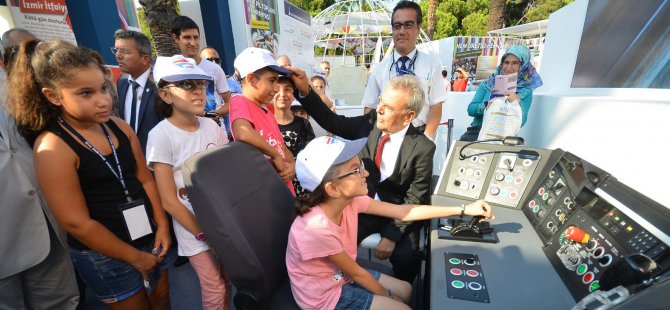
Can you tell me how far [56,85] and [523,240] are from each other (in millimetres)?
1905

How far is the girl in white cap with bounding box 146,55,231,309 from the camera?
142 centimetres

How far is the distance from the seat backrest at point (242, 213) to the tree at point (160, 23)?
362cm

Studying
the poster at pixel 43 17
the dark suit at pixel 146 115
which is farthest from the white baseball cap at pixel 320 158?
the poster at pixel 43 17

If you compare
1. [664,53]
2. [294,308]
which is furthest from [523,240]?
[664,53]

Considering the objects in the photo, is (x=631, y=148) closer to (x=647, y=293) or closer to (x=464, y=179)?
(x=464, y=179)

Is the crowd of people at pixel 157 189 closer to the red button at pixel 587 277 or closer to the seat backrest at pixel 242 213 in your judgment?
the seat backrest at pixel 242 213

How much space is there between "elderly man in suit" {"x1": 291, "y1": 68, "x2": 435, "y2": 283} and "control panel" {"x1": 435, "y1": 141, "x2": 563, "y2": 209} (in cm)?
18

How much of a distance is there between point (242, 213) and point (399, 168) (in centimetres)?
95

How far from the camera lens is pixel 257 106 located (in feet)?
5.93

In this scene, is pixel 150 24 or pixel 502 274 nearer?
pixel 502 274

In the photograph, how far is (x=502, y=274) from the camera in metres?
0.95

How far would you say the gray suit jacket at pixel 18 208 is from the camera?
1.20 m

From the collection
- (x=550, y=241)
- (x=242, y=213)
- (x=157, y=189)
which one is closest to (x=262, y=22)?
(x=157, y=189)

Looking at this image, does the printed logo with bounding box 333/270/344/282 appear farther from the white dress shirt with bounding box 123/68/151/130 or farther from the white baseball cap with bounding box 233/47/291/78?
the white dress shirt with bounding box 123/68/151/130
